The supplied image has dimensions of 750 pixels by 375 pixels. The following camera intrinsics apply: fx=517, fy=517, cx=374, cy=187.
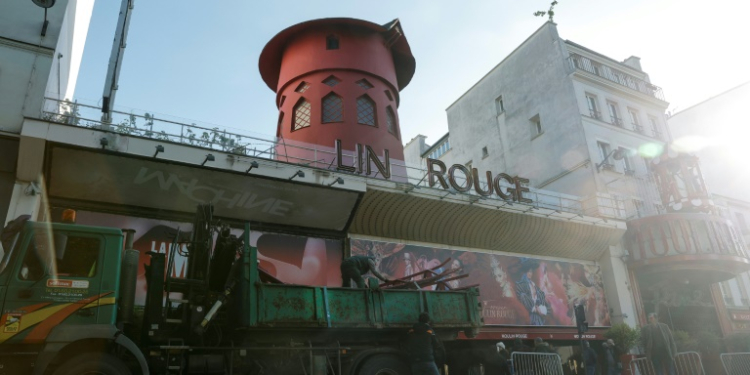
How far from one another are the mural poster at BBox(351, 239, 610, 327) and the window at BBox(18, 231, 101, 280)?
11732mm

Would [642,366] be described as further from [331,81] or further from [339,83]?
[331,81]

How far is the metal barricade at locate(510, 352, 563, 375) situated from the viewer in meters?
12.9

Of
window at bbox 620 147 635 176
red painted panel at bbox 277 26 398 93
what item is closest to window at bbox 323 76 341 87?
red painted panel at bbox 277 26 398 93

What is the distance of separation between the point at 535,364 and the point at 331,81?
15.2 m

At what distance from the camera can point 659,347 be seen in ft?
39.9

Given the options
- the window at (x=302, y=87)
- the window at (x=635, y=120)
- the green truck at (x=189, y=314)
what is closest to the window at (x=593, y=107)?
the window at (x=635, y=120)

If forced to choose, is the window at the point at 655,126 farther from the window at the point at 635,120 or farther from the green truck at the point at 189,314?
the green truck at the point at 189,314

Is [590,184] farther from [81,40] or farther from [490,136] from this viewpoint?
[81,40]

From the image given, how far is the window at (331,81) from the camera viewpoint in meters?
23.3

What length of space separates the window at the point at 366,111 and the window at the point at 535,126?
37.4ft

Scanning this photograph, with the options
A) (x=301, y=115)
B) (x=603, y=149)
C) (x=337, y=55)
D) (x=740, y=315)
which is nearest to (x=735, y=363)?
(x=603, y=149)

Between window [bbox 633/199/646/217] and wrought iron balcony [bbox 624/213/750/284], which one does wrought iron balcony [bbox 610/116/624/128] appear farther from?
wrought iron balcony [bbox 624/213/750/284]

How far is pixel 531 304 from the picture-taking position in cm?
2223

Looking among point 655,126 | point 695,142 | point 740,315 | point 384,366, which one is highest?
point 695,142
